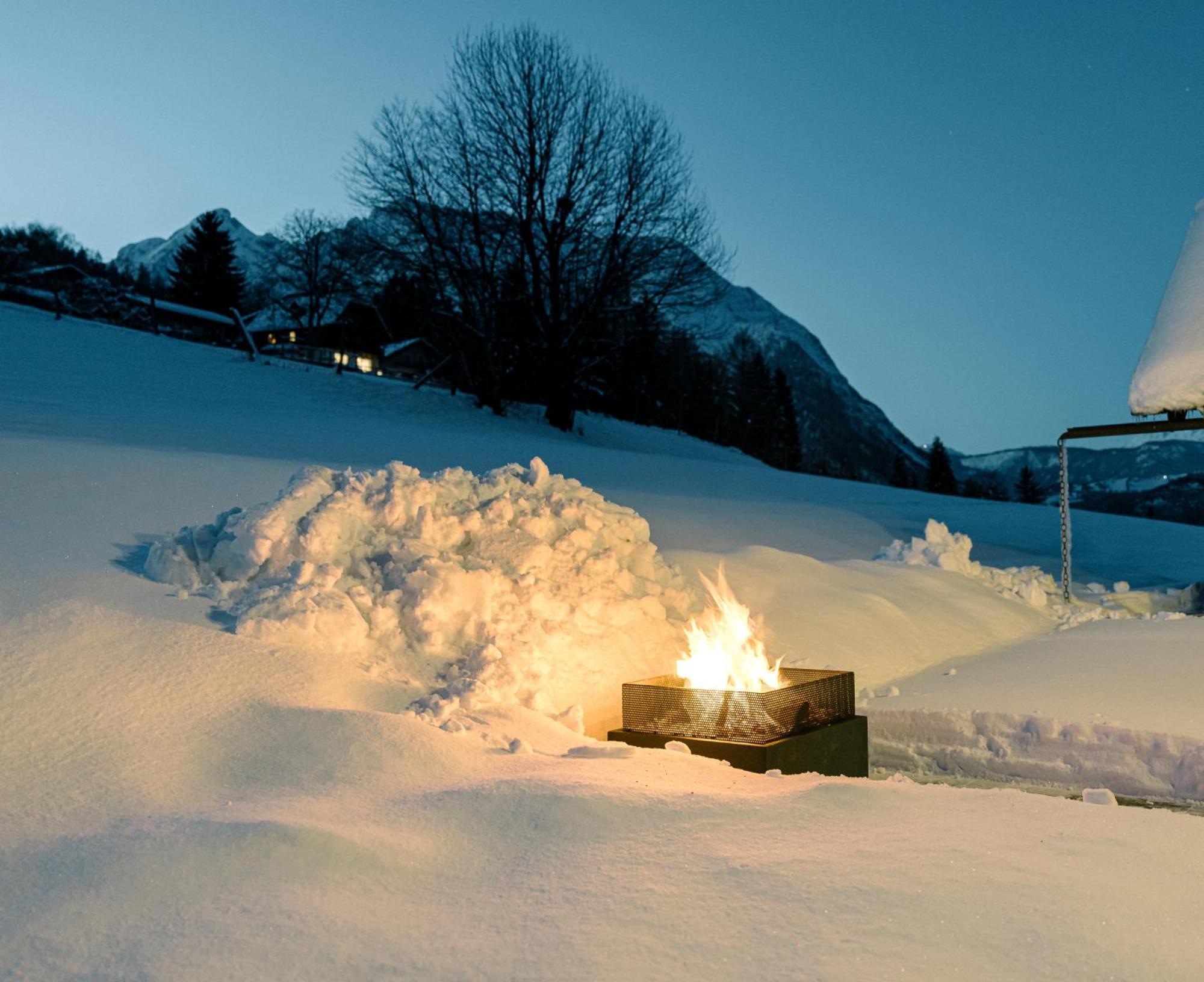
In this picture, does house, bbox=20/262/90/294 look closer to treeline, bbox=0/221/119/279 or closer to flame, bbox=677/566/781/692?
treeline, bbox=0/221/119/279

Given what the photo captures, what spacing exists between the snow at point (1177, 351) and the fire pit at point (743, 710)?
436 centimetres

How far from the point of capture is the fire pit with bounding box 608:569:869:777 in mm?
3807

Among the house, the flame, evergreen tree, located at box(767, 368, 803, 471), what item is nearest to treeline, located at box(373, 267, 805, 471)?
evergreen tree, located at box(767, 368, 803, 471)

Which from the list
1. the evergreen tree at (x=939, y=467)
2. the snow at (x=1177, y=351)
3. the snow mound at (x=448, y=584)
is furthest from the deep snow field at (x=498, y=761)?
the evergreen tree at (x=939, y=467)

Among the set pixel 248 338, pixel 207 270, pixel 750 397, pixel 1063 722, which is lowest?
pixel 1063 722

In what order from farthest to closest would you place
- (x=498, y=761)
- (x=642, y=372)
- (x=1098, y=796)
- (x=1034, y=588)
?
(x=642, y=372), (x=1034, y=588), (x=1098, y=796), (x=498, y=761)

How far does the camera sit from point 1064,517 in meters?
8.51

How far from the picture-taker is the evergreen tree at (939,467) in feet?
217

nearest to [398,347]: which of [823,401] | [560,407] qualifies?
[560,407]

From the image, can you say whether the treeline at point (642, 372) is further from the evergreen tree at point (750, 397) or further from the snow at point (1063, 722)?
the snow at point (1063, 722)

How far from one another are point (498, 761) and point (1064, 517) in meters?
6.66

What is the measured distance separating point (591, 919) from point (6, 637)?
7.58 feet

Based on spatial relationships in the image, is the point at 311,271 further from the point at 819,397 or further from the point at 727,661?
the point at 819,397

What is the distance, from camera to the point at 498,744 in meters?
3.35
